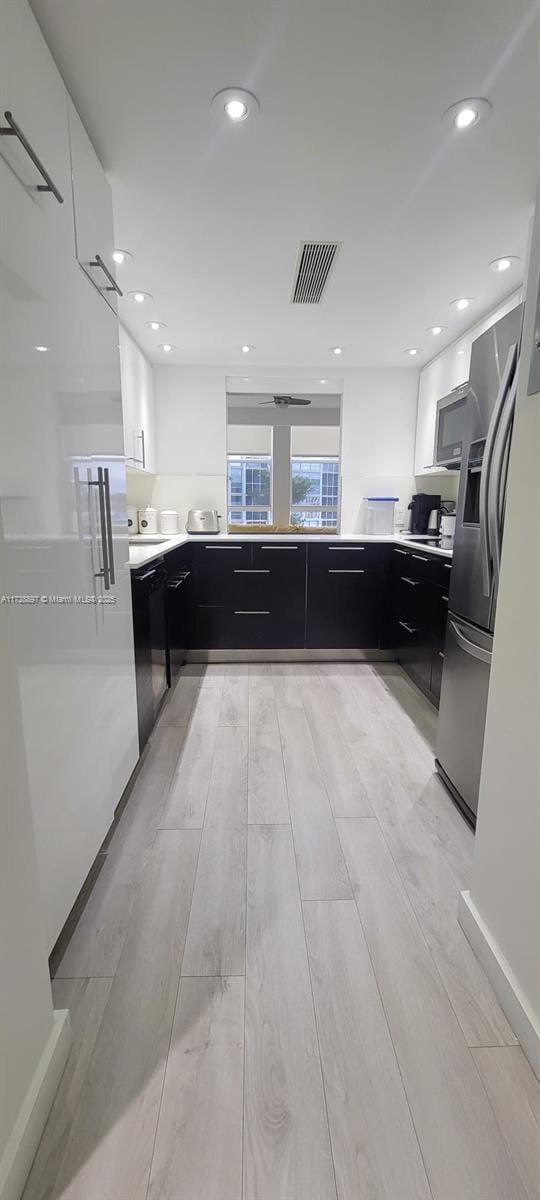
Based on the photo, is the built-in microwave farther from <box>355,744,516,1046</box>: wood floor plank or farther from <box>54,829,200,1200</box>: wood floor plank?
<box>54,829,200,1200</box>: wood floor plank

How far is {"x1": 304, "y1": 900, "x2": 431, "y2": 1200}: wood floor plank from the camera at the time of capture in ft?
2.79

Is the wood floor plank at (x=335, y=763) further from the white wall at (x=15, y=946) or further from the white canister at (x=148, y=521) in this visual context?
the white canister at (x=148, y=521)

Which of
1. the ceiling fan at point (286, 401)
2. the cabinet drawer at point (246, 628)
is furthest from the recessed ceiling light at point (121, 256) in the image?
the cabinet drawer at point (246, 628)

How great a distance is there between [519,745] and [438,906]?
661 millimetres

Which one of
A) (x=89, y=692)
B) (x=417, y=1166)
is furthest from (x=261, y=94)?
(x=417, y=1166)

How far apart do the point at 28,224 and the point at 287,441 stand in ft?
14.7

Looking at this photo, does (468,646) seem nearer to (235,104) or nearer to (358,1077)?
(358,1077)

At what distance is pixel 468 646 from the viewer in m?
1.86

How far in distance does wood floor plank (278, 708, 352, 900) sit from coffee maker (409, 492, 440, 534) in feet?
6.80

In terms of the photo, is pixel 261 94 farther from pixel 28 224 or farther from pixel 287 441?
pixel 287 441

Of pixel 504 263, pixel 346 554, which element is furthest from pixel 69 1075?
pixel 504 263

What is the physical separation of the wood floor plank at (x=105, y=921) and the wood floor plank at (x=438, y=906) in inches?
33.4

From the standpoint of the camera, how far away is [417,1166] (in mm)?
864

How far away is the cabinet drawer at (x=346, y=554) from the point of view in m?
3.53
